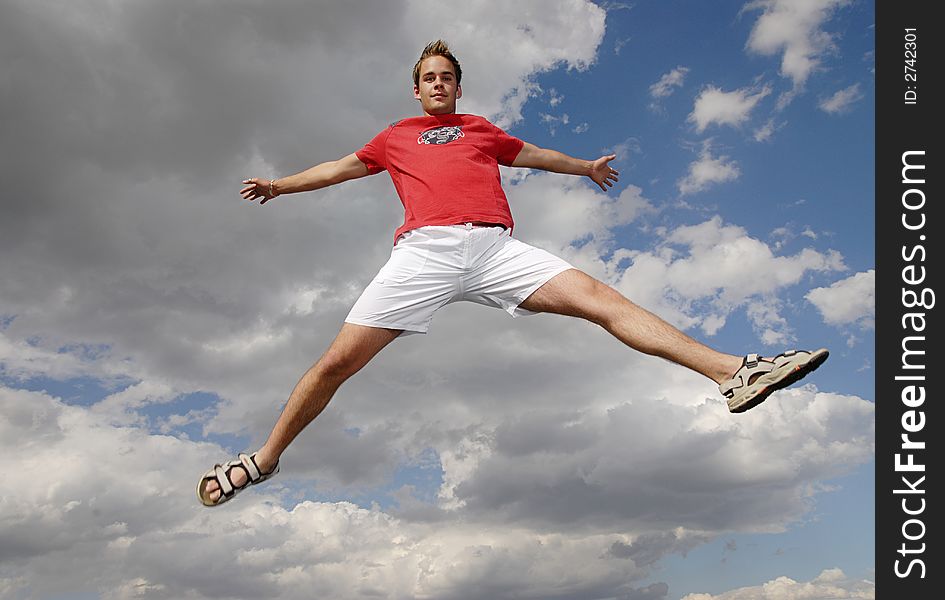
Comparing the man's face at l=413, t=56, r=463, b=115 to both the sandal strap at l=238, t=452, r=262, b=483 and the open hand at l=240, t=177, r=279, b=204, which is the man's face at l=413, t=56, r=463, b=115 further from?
the sandal strap at l=238, t=452, r=262, b=483

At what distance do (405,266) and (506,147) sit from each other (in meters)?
1.61

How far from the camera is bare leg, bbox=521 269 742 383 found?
20.0ft

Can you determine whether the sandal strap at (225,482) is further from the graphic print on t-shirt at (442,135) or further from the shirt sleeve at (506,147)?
the shirt sleeve at (506,147)

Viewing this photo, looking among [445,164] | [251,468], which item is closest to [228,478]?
[251,468]

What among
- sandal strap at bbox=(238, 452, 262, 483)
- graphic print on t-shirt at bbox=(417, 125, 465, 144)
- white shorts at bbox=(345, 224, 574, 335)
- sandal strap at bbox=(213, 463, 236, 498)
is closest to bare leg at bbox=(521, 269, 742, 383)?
white shorts at bbox=(345, 224, 574, 335)

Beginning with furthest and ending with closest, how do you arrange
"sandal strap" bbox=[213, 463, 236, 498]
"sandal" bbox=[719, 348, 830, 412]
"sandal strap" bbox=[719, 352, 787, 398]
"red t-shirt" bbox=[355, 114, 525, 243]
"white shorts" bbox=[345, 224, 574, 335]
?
"sandal strap" bbox=[213, 463, 236, 498]
"red t-shirt" bbox=[355, 114, 525, 243]
"white shorts" bbox=[345, 224, 574, 335]
"sandal strap" bbox=[719, 352, 787, 398]
"sandal" bbox=[719, 348, 830, 412]

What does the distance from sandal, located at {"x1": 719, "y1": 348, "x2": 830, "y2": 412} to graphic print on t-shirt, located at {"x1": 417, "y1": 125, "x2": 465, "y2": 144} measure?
305 centimetres

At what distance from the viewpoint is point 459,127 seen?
738cm

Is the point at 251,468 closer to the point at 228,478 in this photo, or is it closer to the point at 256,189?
the point at 228,478

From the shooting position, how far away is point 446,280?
268 inches


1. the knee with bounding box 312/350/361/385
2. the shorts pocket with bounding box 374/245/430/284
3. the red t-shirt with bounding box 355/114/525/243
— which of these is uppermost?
the red t-shirt with bounding box 355/114/525/243

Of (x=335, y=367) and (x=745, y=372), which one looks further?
(x=335, y=367)

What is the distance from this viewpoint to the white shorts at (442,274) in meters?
6.73
